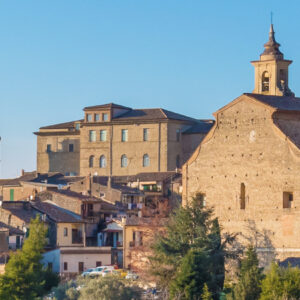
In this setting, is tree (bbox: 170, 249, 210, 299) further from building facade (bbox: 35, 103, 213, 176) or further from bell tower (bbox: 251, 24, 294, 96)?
building facade (bbox: 35, 103, 213, 176)

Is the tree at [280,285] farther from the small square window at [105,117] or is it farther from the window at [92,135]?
the window at [92,135]

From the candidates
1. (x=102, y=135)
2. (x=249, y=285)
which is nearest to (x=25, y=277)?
(x=249, y=285)

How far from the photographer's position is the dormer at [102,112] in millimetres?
88088

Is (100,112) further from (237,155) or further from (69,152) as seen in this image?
(237,155)

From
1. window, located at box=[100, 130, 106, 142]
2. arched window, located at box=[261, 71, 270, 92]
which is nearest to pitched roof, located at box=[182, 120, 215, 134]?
window, located at box=[100, 130, 106, 142]

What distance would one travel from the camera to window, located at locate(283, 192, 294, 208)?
4728 cm

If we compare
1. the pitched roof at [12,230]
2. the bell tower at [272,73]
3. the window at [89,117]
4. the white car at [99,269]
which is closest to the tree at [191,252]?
the white car at [99,269]

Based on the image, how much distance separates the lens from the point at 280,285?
41.1 meters

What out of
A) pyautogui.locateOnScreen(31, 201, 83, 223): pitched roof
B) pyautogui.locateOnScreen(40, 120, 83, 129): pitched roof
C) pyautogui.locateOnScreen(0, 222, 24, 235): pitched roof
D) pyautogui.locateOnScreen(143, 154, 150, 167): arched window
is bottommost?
pyautogui.locateOnScreen(0, 222, 24, 235): pitched roof

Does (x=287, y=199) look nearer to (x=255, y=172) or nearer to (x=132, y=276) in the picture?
(x=255, y=172)

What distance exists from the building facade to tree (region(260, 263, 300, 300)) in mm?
43418

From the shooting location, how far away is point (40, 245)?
52.6m

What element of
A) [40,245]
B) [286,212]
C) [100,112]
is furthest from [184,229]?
[100,112]

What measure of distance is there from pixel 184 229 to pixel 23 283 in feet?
20.4
